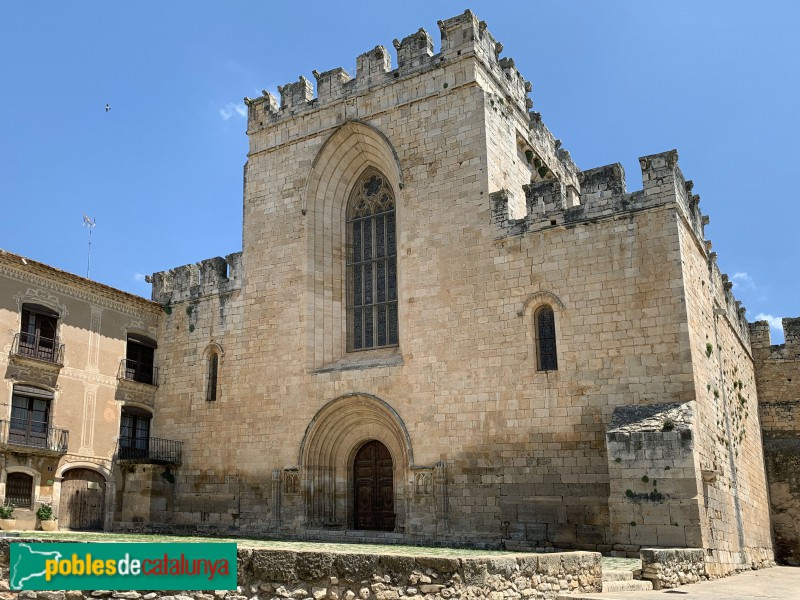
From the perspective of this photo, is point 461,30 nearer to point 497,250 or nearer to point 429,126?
point 429,126

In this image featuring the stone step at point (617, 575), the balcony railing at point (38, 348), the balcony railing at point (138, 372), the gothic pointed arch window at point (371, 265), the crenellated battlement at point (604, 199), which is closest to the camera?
the stone step at point (617, 575)

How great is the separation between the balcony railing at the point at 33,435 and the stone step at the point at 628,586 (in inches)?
515

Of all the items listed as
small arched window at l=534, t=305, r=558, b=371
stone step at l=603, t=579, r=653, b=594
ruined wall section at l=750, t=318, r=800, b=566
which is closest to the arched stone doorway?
small arched window at l=534, t=305, r=558, b=371

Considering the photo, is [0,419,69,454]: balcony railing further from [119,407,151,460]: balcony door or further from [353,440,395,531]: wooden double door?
[353,440,395,531]: wooden double door

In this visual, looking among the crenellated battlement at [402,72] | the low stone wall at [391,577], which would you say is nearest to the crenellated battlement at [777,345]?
the crenellated battlement at [402,72]

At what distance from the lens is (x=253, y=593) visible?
899 cm

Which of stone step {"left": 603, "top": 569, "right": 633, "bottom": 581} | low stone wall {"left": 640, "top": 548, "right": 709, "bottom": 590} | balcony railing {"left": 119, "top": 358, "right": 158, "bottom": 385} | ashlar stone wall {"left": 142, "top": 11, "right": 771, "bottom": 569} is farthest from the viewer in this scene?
balcony railing {"left": 119, "top": 358, "right": 158, "bottom": 385}

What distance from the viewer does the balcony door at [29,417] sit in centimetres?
1752

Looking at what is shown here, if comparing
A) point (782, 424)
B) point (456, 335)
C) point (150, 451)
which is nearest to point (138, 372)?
point (150, 451)

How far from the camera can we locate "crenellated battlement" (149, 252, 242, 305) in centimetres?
2027

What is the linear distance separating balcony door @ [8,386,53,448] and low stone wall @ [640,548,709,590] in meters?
13.5

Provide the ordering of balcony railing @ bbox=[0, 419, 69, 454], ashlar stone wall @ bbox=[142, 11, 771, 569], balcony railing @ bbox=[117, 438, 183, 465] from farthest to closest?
1. balcony railing @ bbox=[117, 438, 183, 465]
2. balcony railing @ bbox=[0, 419, 69, 454]
3. ashlar stone wall @ bbox=[142, 11, 771, 569]

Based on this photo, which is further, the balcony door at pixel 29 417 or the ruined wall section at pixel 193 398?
the ruined wall section at pixel 193 398

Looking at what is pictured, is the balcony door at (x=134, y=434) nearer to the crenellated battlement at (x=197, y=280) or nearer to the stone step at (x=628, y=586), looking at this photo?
the crenellated battlement at (x=197, y=280)
